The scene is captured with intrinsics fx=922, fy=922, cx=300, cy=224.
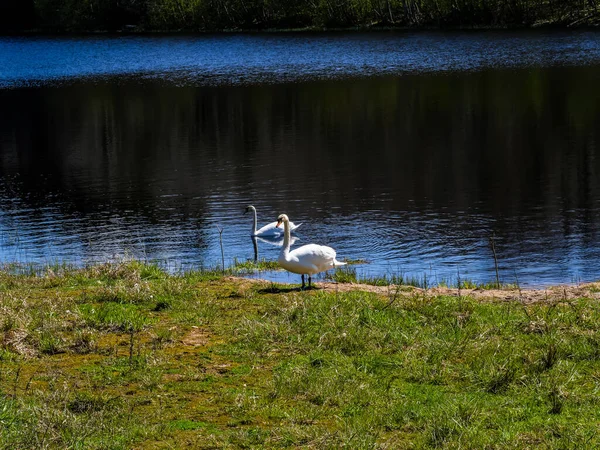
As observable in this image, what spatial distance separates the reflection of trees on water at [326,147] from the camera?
3219 cm

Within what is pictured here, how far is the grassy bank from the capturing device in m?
9.49

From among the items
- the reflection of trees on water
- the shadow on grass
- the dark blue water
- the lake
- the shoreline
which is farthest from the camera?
the shoreline

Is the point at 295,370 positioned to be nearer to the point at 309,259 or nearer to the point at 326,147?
the point at 309,259

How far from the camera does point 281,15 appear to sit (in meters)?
136

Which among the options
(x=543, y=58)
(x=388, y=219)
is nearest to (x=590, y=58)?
(x=543, y=58)

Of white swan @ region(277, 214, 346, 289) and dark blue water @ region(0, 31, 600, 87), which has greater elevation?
dark blue water @ region(0, 31, 600, 87)

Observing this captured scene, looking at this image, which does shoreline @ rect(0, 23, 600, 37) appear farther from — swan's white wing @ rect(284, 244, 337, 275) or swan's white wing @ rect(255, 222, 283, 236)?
swan's white wing @ rect(284, 244, 337, 275)

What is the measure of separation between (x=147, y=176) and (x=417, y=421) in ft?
101

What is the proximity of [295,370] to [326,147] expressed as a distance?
3288 centimetres

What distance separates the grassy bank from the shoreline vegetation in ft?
321

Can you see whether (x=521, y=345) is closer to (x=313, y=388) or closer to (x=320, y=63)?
(x=313, y=388)

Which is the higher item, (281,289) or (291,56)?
(291,56)

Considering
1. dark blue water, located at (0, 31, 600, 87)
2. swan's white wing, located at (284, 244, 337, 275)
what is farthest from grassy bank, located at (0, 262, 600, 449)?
dark blue water, located at (0, 31, 600, 87)

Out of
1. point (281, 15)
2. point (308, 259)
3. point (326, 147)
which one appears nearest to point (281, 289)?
point (308, 259)
